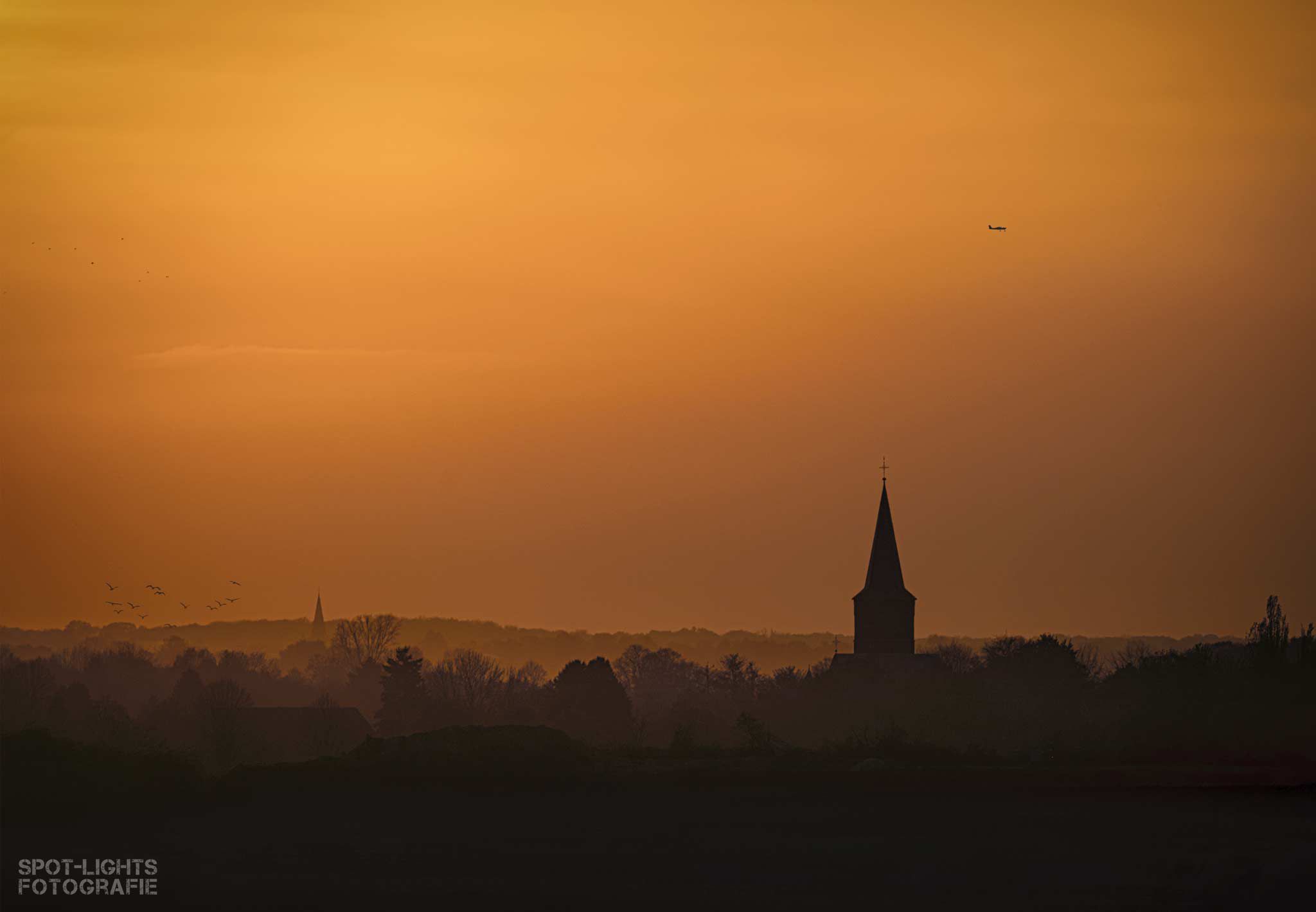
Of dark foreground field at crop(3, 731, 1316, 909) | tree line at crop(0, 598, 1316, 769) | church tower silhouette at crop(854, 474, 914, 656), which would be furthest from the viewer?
church tower silhouette at crop(854, 474, 914, 656)

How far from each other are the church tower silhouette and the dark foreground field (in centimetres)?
6515

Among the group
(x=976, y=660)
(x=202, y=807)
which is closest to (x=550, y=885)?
(x=202, y=807)

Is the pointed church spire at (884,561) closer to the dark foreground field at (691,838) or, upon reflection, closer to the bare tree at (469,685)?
the bare tree at (469,685)

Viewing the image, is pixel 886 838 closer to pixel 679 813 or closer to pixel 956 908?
pixel 679 813

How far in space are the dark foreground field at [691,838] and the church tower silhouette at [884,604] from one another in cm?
6515

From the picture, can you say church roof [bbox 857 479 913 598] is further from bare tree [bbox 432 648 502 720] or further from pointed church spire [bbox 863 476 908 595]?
bare tree [bbox 432 648 502 720]

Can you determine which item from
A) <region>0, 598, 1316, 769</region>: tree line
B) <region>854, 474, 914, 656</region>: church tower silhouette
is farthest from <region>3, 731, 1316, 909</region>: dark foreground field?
<region>854, 474, 914, 656</region>: church tower silhouette

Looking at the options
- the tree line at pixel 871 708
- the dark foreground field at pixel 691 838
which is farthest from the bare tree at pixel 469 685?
the dark foreground field at pixel 691 838

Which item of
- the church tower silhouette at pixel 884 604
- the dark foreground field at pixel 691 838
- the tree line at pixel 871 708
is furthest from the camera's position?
the church tower silhouette at pixel 884 604

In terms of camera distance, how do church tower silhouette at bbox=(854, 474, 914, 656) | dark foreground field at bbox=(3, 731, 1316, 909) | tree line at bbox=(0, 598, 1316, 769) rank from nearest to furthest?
dark foreground field at bbox=(3, 731, 1316, 909) < tree line at bbox=(0, 598, 1316, 769) < church tower silhouette at bbox=(854, 474, 914, 656)

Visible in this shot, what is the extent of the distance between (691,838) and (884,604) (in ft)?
285

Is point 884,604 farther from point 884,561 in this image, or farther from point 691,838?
point 691,838

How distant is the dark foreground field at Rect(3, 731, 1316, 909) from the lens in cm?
4212

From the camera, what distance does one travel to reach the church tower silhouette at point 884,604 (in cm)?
13762
